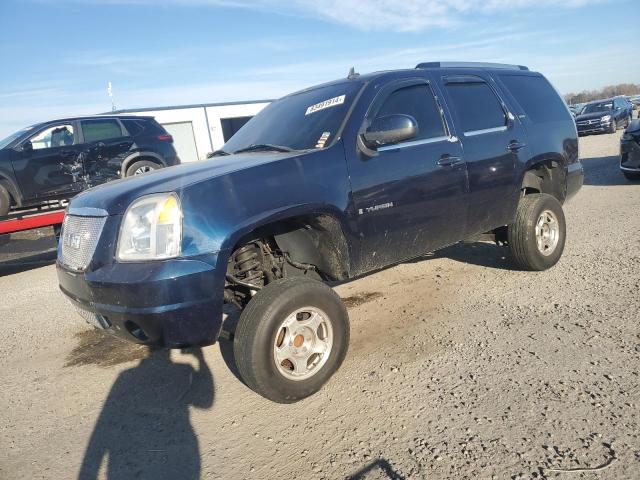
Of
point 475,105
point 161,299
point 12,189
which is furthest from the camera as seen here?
point 12,189

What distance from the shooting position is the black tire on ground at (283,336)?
2633 millimetres

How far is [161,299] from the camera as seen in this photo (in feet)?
7.85

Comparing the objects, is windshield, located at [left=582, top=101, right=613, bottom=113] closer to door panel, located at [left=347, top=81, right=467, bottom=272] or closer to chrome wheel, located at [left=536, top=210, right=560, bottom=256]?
chrome wheel, located at [left=536, top=210, right=560, bottom=256]

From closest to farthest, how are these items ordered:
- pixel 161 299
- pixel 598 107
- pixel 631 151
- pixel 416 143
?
1. pixel 161 299
2. pixel 416 143
3. pixel 631 151
4. pixel 598 107

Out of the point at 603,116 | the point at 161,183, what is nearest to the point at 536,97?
the point at 161,183

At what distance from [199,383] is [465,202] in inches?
98.4

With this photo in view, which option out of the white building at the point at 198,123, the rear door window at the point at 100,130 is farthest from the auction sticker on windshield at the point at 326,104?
the white building at the point at 198,123

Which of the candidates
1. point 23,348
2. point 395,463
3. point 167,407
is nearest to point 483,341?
point 395,463

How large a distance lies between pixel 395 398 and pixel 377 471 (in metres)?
0.63

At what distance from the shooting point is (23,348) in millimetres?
4262

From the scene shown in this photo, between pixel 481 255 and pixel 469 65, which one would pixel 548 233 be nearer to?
pixel 481 255

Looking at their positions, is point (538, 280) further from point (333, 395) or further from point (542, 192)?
point (333, 395)

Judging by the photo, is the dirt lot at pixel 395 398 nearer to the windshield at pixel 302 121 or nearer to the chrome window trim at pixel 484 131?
the chrome window trim at pixel 484 131

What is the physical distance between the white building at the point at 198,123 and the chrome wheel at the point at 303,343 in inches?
887
